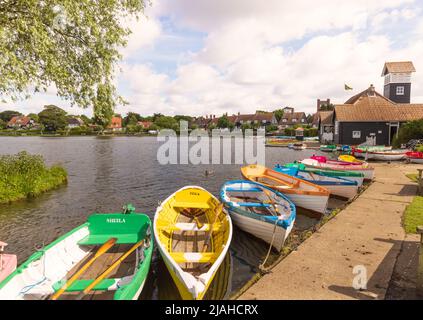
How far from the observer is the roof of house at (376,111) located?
43.6m

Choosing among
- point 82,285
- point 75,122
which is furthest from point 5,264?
point 75,122

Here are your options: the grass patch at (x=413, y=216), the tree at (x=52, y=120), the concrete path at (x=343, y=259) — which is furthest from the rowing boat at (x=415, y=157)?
the tree at (x=52, y=120)

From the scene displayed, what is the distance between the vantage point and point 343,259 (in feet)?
24.9

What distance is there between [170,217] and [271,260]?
4.10m

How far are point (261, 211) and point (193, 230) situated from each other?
4.00 m

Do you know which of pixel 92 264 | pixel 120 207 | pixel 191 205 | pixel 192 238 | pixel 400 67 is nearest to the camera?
pixel 92 264

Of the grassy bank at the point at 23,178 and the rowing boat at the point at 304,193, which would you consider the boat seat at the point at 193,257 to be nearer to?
the rowing boat at the point at 304,193

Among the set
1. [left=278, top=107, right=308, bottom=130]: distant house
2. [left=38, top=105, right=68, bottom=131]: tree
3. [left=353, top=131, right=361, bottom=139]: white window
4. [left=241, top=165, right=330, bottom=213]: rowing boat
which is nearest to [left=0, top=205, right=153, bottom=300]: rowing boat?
[left=241, top=165, right=330, bottom=213]: rowing boat

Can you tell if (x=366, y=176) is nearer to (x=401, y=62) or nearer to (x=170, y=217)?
(x=170, y=217)

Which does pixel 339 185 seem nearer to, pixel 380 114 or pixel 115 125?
pixel 380 114

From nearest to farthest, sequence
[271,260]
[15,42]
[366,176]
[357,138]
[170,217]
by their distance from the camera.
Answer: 1. [271,260]
2. [170,217]
3. [15,42]
4. [366,176]
5. [357,138]
